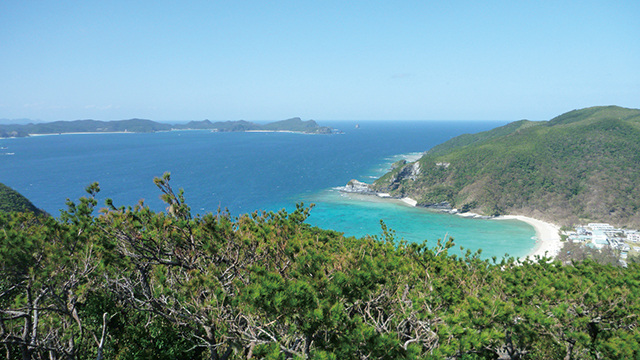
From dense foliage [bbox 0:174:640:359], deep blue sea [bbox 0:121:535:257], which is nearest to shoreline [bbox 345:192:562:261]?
deep blue sea [bbox 0:121:535:257]

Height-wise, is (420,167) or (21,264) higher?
(21,264)

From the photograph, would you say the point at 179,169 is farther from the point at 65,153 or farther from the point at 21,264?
the point at 21,264

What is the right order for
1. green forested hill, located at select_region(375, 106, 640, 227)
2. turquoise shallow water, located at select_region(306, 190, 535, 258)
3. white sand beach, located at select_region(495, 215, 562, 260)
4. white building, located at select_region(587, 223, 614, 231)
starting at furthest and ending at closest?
green forested hill, located at select_region(375, 106, 640, 227) < white building, located at select_region(587, 223, 614, 231) < turquoise shallow water, located at select_region(306, 190, 535, 258) < white sand beach, located at select_region(495, 215, 562, 260)

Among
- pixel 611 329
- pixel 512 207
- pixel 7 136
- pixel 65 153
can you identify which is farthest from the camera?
pixel 7 136

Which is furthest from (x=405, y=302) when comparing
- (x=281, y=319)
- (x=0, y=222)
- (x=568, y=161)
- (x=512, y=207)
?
(x=568, y=161)

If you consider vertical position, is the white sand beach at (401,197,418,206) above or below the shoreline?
above

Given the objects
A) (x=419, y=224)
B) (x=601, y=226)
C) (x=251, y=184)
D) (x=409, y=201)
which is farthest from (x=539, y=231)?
(x=251, y=184)

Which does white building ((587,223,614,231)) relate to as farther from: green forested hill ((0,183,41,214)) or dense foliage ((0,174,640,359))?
green forested hill ((0,183,41,214))

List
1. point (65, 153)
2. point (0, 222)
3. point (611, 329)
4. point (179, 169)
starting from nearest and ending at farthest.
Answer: point (611, 329)
point (0, 222)
point (179, 169)
point (65, 153)
